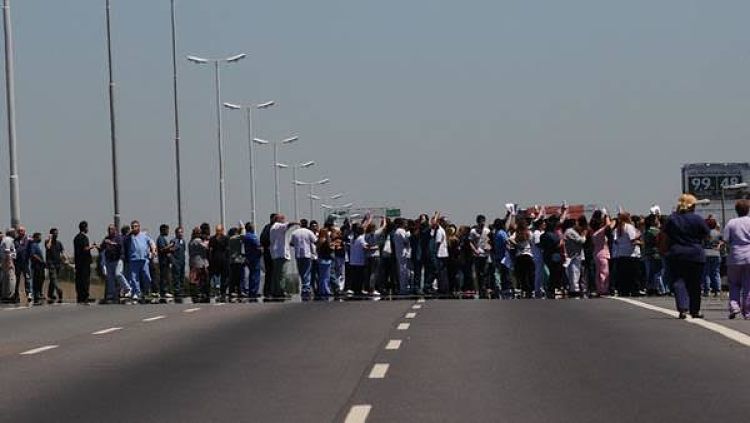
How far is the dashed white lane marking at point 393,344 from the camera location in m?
19.0

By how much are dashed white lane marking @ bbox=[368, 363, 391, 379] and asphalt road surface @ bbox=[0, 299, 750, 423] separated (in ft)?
0.06

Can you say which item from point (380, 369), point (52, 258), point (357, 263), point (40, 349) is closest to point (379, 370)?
point (380, 369)

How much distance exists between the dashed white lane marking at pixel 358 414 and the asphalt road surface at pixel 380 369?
0.05 feet

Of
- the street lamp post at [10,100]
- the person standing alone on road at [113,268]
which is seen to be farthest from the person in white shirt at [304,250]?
the street lamp post at [10,100]

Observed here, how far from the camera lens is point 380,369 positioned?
16.2m

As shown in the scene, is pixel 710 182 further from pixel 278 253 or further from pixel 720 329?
pixel 720 329

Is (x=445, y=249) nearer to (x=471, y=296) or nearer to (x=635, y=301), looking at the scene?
(x=471, y=296)

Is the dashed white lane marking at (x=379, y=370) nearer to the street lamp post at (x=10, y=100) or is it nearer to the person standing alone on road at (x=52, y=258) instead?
the person standing alone on road at (x=52, y=258)

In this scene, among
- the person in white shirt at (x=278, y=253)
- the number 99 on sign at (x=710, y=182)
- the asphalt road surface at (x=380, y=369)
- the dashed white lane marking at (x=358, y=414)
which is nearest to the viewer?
the dashed white lane marking at (x=358, y=414)

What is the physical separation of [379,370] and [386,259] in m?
22.2

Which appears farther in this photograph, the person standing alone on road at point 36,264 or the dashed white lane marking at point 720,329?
Answer: the person standing alone on road at point 36,264

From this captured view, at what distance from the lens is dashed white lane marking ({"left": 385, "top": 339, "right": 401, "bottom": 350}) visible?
19034mm

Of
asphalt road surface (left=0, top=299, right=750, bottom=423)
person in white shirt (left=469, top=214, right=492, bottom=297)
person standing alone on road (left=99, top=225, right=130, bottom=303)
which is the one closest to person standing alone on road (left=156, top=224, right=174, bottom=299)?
person standing alone on road (left=99, top=225, right=130, bottom=303)

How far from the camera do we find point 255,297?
3791 centimetres
